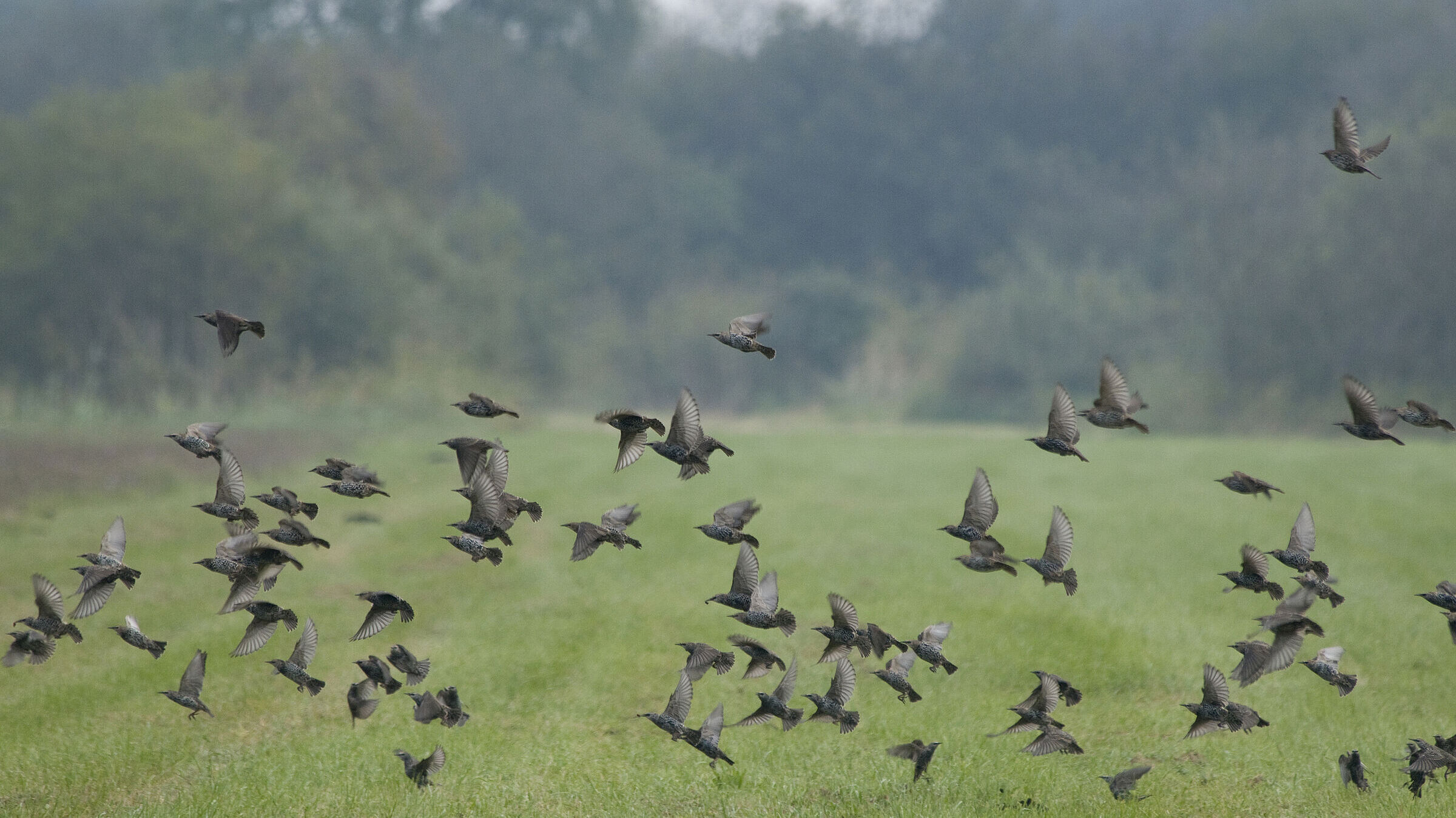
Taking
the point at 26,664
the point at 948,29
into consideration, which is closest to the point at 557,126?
the point at 948,29

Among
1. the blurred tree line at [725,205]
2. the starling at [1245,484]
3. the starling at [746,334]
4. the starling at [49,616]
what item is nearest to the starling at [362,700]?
the starling at [49,616]

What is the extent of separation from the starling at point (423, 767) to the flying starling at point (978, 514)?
3.98 metres

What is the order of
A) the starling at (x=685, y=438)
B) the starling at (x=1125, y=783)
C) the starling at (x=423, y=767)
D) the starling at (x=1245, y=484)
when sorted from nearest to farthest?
the starling at (x=685, y=438)
the starling at (x=1245, y=484)
the starling at (x=1125, y=783)
the starling at (x=423, y=767)

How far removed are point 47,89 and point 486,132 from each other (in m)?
23.5

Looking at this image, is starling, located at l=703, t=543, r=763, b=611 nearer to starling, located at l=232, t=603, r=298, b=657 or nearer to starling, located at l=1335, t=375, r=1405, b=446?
starling, located at l=232, t=603, r=298, b=657

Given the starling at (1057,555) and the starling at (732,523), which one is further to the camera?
the starling at (1057,555)

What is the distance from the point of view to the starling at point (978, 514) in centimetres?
823

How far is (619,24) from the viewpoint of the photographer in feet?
273

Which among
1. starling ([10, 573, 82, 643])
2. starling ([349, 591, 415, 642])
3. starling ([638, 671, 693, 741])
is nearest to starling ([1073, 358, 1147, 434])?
starling ([638, 671, 693, 741])

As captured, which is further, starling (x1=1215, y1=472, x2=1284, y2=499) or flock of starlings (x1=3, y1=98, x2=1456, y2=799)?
starling (x1=1215, y1=472, x2=1284, y2=499)

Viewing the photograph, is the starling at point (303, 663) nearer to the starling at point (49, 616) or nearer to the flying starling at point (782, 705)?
the starling at point (49, 616)

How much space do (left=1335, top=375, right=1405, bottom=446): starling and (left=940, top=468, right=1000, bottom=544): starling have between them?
7.08 ft

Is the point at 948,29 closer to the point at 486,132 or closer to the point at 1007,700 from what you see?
the point at 486,132

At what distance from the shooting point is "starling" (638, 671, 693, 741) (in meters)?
7.81
